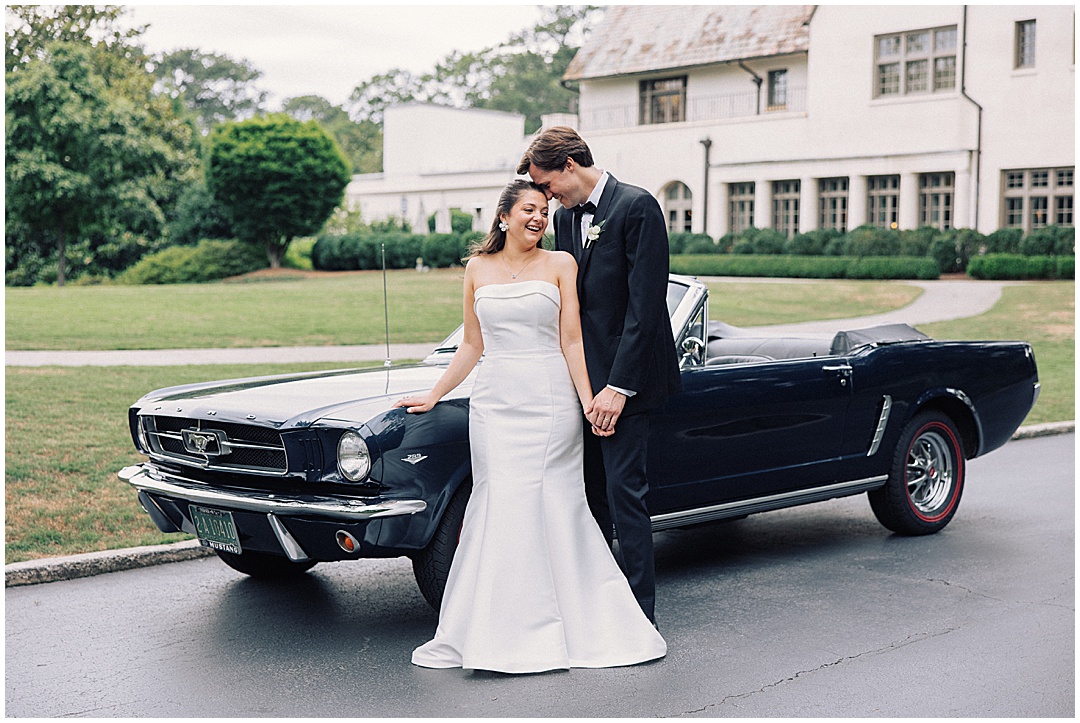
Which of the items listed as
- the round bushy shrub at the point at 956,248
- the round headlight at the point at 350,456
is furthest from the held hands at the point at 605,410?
the round bushy shrub at the point at 956,248

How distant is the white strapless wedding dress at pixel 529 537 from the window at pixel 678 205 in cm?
3647

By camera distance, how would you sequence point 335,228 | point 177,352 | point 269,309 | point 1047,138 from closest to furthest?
point 177,352 < point 269,309 < point 1047,138 < point 335,228

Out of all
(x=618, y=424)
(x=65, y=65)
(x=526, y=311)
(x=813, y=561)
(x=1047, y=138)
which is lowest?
(x=813, y=561)

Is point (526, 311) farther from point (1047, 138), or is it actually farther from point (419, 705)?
point (1047, 138)

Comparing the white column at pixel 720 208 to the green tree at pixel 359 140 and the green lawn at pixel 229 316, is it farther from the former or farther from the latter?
the green tree at pixel 359 140

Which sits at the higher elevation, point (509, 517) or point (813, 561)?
point (509, 517)

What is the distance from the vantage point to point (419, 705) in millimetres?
4430

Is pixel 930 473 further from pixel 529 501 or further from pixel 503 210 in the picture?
pixel 503 210

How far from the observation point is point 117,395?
40.3 ft

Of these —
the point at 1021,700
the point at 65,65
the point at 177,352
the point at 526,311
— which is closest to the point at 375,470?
the point at 526,311

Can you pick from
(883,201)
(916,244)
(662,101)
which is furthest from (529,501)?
(662,101)

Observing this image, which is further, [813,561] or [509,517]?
[813,561]

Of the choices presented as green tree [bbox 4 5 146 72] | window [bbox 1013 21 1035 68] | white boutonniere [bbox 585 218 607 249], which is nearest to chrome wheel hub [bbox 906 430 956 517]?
white boutonniere [bbox 585 218 607 249]

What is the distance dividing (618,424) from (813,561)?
2.19m
